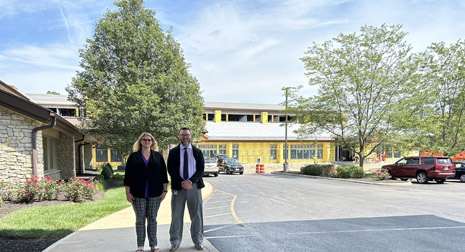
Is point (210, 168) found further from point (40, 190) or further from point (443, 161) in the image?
point (443, 161)

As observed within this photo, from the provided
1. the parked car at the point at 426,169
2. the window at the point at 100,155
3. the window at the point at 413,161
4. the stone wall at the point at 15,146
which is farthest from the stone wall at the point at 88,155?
the window at the point at 413,161

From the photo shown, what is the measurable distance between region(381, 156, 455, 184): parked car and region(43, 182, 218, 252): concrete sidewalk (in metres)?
17.7

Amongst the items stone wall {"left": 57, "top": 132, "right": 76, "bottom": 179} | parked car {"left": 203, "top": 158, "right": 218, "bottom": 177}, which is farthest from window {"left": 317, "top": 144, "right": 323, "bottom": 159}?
stone wall {"left": 57, "top": 132, "right": 76, "bottom": 179}

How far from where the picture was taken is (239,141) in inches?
1636

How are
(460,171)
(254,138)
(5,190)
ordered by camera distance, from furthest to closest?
(254,138)
(460,171)
(5,190)

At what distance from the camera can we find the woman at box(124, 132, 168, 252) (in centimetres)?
489

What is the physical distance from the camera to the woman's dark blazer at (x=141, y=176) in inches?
192

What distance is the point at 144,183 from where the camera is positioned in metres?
4.90

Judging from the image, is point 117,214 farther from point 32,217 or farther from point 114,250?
point 114,250

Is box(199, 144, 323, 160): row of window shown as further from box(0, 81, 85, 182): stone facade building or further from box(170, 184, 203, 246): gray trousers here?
box(170, 184, 203, 246): gray trousers

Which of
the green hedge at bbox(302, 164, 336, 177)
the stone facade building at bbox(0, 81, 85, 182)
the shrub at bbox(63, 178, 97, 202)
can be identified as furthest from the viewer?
the green hedge at bbox(302, 164, 336, 177)

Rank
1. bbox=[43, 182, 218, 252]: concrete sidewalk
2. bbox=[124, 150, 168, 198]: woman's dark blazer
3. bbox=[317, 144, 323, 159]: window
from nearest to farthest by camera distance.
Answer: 1. bbox=[124, 150, 168, 198]: woman's dark blazer
2. bbox=[43, 182, 218, 252]: concrete sidewalk
3. bbox=[317, 144, 323, 159]: window

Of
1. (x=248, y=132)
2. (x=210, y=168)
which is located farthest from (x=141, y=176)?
(x=248, y=132)

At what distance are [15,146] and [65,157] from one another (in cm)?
832
